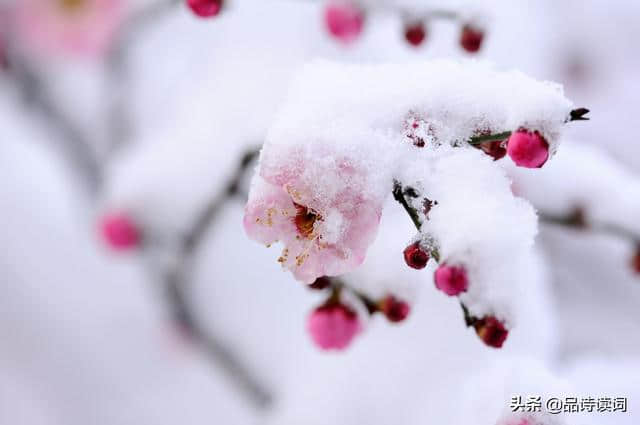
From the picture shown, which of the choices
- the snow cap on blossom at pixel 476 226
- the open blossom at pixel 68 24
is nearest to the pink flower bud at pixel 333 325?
the snow cap on blossom at pixel 476 226

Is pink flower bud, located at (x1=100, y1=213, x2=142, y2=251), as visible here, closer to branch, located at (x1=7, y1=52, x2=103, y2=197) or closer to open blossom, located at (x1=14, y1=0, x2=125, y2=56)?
branch, located at (x1=7, y1=52, x2=103, y2=197)

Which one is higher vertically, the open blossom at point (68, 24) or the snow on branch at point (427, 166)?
the open blossom at point (68, 24)

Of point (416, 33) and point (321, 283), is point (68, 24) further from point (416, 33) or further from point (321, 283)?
point (321, 283)

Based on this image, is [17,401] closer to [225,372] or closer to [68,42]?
[225,372]

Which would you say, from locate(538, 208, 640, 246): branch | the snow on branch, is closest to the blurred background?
locate(538, 208, 640, 246): branch

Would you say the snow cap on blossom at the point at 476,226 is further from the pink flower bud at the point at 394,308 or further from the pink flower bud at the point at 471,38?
the pink flower bud at the point at 471,38

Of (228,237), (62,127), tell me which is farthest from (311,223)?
(62,127)
